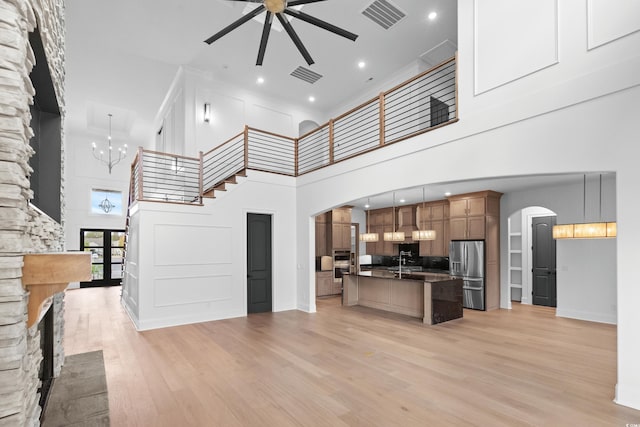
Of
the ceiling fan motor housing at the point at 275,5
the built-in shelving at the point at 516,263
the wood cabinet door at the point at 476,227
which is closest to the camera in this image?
the ceiling fan motor housing at the point at 275,5

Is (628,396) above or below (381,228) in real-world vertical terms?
below

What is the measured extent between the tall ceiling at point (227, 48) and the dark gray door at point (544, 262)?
5.22 m

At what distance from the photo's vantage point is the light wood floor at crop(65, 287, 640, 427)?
304 cm

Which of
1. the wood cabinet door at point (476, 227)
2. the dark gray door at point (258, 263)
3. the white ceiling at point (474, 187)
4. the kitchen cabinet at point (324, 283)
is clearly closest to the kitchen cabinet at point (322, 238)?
the kitchen cabinet at point (324, 283)

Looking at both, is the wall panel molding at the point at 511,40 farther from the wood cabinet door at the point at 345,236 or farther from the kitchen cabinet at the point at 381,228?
the kitchen cabinet at the point at 381,228

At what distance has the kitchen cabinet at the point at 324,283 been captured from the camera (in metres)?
9.65

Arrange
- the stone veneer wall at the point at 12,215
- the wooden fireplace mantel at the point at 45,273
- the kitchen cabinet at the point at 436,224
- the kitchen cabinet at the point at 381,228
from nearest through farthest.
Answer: the stone veneer wall at the point at 12,215
the wooden fireplace mantel at the point at 45,273
the kitchen cabinet at the point at 436,224
the kitchen cabinet at the point at 381,228

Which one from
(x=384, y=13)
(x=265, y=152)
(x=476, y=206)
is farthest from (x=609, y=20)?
(x=265, y=152)

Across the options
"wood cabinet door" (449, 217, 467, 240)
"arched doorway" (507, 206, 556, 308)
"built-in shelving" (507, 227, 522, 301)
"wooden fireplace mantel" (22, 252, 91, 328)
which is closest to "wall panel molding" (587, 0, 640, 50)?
"wooden fireplace mantel" (22, 252, 91, 328)

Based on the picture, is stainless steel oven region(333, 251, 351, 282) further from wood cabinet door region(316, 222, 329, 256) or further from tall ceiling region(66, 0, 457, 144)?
tall ceiling region(66, 0, 457, 144)

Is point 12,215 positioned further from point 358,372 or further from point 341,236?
point 341,236

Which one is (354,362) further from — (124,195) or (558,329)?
(124,195)

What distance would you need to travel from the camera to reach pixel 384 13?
20.7 feet

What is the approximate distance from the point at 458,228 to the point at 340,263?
11.7 ft
